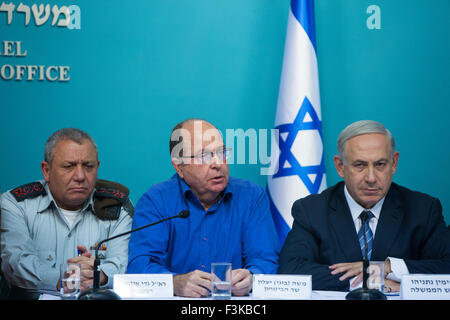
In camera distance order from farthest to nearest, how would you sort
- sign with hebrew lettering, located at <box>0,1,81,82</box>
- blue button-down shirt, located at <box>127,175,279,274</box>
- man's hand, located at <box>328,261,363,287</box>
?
sign with hebrew lettering, located at <box>0,1,81,82</box> < blue button-down shirt, located at <box>127,175,279,274</box> < man's hand, located at <box>328,261,363,287</box>

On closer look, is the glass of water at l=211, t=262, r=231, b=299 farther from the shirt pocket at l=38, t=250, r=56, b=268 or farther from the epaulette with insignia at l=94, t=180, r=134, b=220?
the shirt pocket at l=38, t=250, r=56, b=268

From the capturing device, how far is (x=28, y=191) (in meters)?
2.54

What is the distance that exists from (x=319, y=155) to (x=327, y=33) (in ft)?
2.77

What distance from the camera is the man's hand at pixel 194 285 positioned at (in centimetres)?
193

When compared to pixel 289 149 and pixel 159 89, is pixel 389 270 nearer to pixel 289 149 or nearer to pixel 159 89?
pixel 289 149

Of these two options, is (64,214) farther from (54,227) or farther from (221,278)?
(221,278)

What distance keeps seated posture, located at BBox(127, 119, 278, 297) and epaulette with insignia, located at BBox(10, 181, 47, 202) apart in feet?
1.62

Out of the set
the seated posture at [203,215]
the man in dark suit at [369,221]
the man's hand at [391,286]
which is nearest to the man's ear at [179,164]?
the seated posture at [203,215]

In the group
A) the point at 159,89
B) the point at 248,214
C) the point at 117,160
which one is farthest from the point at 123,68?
the point at 248,214

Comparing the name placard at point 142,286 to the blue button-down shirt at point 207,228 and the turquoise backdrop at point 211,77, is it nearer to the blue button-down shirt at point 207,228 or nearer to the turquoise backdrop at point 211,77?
the blue button-down shirt at point 207,228

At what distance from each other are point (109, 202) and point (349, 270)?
119 cm

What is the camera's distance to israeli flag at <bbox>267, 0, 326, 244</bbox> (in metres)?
3.23

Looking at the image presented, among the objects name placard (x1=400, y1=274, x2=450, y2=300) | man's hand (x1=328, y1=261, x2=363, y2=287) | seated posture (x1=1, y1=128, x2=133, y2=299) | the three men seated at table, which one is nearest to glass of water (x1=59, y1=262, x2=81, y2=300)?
the three men seated at table

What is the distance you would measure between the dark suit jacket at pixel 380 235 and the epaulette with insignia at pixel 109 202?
0.82 meters
